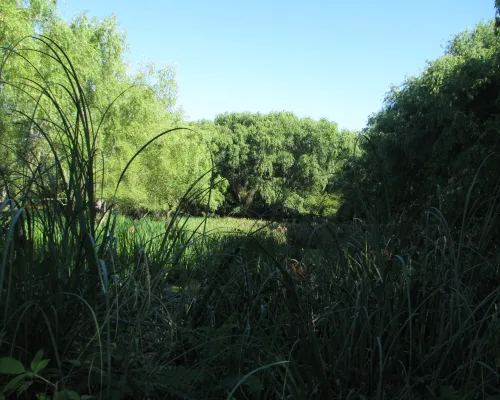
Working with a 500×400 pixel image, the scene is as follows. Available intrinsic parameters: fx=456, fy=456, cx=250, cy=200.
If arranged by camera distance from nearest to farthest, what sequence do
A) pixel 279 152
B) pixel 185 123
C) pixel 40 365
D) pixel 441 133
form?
1. pixel 40 365
2. pixel 441 133
3. pixel 185 123
4. pixel 279 152

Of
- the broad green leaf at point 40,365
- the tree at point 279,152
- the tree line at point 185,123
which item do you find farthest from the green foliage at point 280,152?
the broad green leaf at point 40,365

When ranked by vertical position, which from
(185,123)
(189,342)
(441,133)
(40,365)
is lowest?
(189,342)

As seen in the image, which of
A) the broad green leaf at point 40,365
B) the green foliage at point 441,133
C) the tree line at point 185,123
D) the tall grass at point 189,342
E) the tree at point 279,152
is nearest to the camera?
the broad green leaf at point 40,365

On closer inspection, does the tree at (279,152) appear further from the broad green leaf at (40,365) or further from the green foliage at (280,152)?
the broad green leaf at (40,365)

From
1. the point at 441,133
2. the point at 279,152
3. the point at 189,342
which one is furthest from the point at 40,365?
the point at 279,152

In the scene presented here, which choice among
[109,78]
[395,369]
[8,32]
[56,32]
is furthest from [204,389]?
[109,78]

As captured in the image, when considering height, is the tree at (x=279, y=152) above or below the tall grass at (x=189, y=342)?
above

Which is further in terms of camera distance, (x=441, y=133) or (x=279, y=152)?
(x=279, y=152)

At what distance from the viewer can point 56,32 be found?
10.8 meters

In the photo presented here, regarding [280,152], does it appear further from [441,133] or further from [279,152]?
[441,133]

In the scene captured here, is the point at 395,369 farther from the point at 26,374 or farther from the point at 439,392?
the point at 26,374

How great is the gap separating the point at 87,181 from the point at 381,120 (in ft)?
49.9

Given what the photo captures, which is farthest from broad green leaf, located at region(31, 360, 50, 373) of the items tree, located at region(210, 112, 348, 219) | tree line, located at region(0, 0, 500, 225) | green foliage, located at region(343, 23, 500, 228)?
tree, located at region(210, 112, 348, 219)

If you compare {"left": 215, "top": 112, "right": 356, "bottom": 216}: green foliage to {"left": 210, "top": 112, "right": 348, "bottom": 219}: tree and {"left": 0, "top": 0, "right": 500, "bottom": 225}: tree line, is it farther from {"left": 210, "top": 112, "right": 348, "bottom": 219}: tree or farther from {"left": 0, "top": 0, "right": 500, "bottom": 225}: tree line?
{"left": 0, "top": 0, "right": 500, "bottom": 225}: tree line
